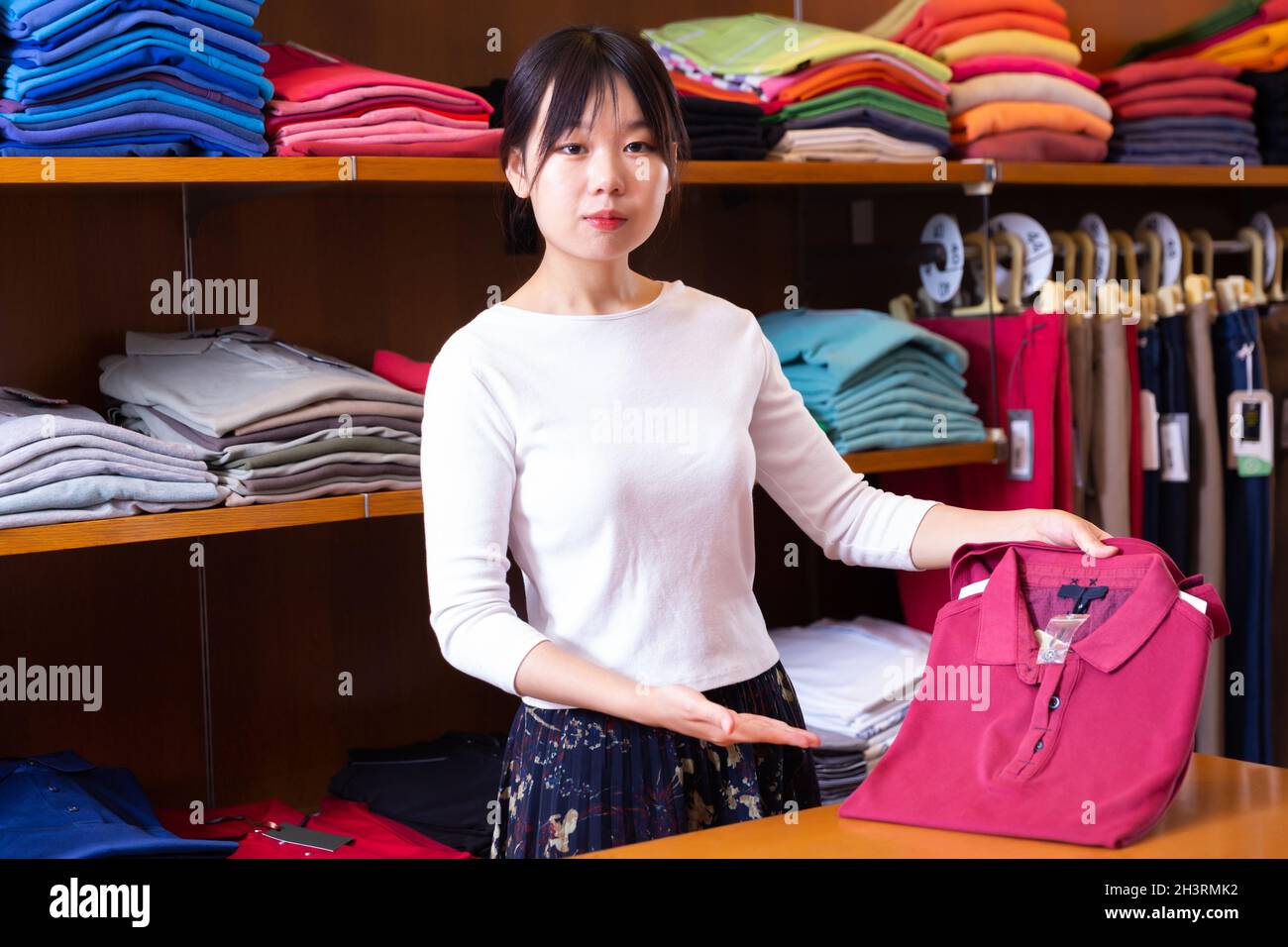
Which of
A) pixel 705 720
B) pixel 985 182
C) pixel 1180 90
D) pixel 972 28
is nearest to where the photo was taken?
pixel 705 720

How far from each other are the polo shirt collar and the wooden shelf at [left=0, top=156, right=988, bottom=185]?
871 millimetres

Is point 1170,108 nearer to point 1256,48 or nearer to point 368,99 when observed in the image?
point 1256,48

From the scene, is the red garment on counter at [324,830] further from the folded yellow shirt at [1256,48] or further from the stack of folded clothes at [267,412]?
the folded yellow shirt at [1256,48]

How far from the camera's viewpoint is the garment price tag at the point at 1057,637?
1279 millimetres

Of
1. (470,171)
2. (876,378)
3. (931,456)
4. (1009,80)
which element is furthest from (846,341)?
(470,171)

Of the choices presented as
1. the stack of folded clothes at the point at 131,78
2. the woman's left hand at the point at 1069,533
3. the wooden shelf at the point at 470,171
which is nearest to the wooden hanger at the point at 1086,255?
the wooden shelf at the point at 470,171

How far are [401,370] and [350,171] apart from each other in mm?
350

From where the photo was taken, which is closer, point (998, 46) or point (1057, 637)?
point (1057, 637)

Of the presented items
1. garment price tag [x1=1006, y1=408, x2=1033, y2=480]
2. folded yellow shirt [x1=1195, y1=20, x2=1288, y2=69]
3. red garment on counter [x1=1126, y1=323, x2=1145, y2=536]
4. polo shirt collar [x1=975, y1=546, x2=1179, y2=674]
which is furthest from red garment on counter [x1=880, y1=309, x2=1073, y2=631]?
polo shirt collar [x1=975, y1=546, x2=1179, y2=674]

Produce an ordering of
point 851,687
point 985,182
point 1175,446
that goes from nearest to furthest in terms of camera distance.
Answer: point 851,687 < point 985,182 < point 1175,446

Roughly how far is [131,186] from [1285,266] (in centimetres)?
248

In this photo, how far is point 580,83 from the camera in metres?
1.39
